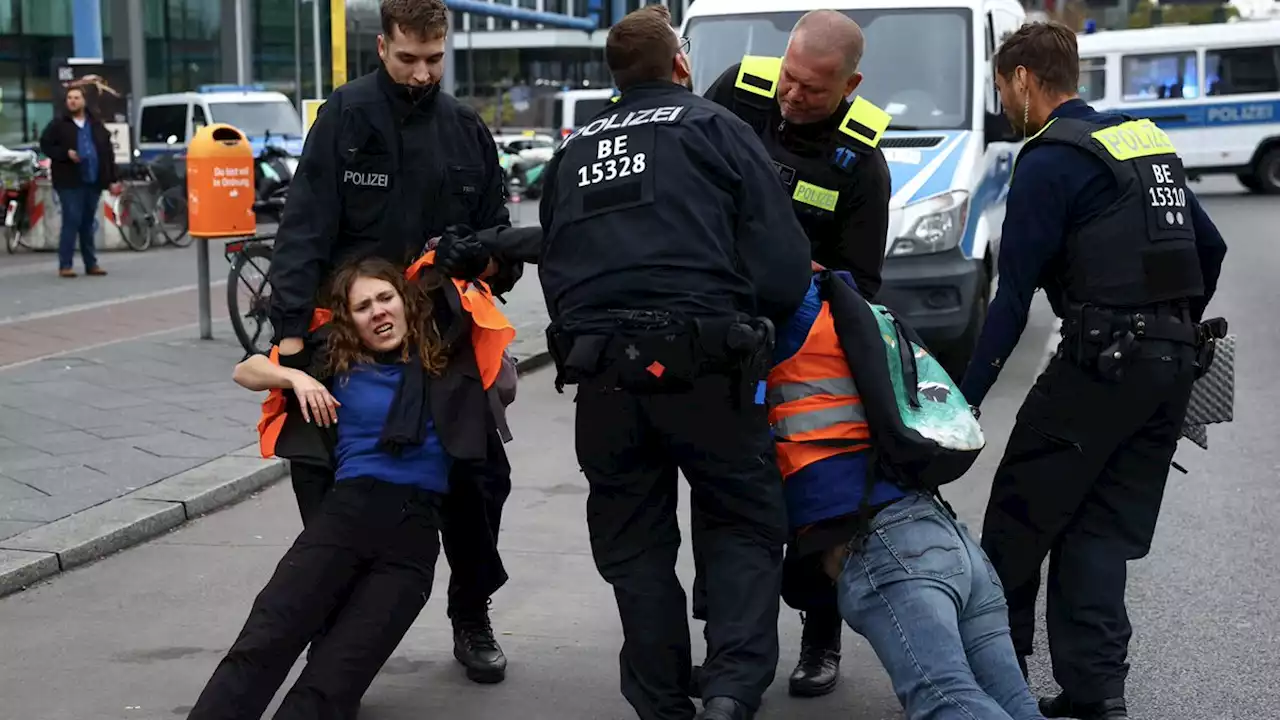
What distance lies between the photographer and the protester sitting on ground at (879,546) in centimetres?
348

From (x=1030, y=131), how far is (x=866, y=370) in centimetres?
98

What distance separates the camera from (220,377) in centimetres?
934

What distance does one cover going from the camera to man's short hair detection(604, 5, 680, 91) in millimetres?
3750

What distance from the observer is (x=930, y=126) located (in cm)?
948

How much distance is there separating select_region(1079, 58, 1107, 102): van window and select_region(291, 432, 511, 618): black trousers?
23926 millimetres

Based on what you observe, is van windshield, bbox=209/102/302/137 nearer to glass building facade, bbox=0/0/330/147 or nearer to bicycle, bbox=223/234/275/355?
glass building facade, bbox=0/0/330/147

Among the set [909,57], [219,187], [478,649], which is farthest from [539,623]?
[219,187]

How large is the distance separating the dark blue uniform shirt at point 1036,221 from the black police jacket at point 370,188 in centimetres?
126

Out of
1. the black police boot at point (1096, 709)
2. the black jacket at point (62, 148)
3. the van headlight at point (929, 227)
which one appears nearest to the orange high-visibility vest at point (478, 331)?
the black police boot at point (1096, 709)

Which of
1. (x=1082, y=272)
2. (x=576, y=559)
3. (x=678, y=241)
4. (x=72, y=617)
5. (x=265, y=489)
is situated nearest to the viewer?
(x=678, y=241)

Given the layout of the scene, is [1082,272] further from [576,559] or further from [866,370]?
[576,559]

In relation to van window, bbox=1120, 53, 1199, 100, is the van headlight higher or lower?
lower

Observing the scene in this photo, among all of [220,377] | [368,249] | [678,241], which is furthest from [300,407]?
[220,377]

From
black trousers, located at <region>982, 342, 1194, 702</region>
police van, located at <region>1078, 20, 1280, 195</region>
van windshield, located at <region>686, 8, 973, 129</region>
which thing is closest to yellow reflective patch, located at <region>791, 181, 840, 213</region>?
black trousers, located at <region>982, 342, 1194, 702</region>
